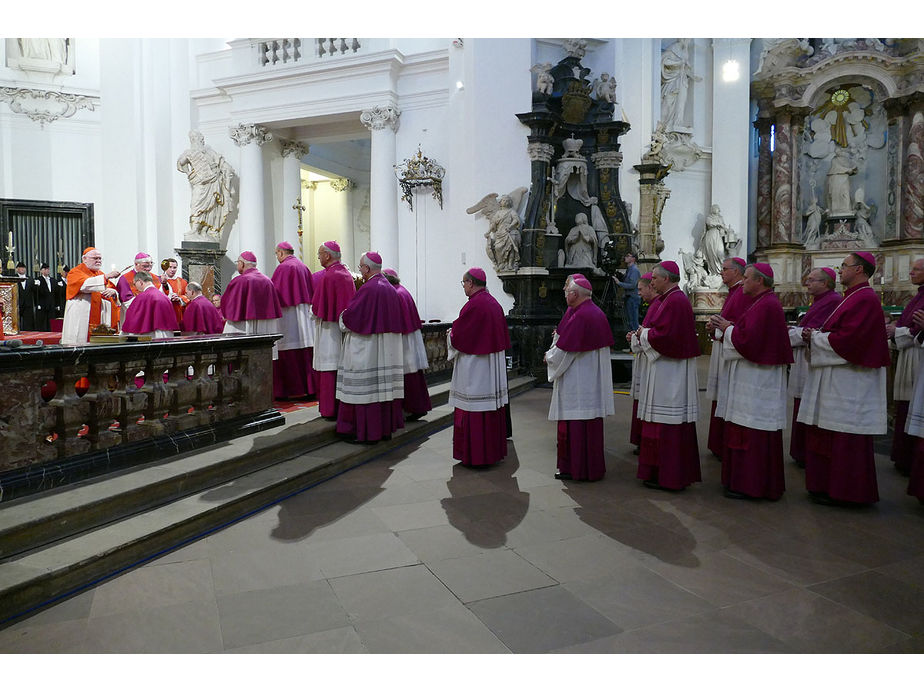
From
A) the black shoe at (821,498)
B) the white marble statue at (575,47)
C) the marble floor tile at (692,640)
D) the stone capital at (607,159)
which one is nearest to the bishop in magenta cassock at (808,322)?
the black shoe at (821,498)

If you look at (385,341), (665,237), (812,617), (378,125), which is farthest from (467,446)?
(665,237)

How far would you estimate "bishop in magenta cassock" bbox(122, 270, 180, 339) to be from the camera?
6.88 m

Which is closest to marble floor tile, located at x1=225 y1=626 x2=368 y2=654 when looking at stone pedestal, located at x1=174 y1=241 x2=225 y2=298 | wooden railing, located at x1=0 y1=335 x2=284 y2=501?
wooden railing, located at x1=0 y1=335 x2=284 y2=501

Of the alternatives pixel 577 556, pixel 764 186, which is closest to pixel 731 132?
pixel 764 186

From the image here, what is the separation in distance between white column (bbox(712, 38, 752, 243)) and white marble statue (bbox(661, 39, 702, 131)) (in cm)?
94

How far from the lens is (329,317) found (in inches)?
248

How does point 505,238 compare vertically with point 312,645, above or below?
above

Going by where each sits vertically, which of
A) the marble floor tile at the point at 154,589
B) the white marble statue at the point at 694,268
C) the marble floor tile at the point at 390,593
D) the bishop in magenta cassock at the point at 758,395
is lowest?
the marble floor tile at the point at 390,593

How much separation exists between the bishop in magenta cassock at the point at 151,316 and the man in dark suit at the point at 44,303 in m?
7.13

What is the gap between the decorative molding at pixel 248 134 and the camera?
45.0 ft

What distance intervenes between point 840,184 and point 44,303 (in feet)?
64.9

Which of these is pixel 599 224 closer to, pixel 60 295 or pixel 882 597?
pixel 882 597

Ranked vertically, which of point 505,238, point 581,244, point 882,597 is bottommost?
point 882,597

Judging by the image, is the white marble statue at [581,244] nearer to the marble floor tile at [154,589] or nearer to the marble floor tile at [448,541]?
the marble floor tile at [448,541]
